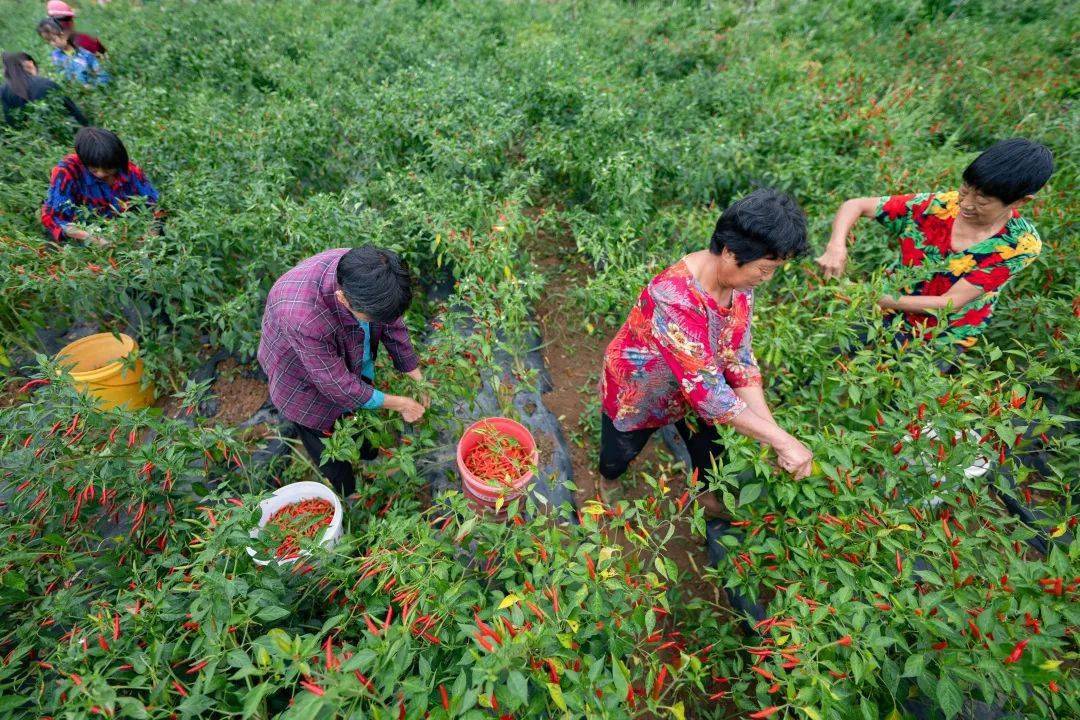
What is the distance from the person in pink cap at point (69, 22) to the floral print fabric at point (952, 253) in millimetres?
7634

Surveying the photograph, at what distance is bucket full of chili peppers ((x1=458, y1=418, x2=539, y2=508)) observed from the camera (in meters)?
2.04

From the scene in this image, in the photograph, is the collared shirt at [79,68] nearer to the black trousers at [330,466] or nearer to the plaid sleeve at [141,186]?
the plaid sleeve at [141,186]

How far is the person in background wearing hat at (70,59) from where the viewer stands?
16.8 ft

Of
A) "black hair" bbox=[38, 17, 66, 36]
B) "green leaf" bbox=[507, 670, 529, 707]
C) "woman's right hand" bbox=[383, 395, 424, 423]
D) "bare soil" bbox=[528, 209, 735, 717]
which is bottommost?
"bare soil" bbox=[528, 209, 735, 717]

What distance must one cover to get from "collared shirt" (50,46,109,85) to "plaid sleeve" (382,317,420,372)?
219 inches

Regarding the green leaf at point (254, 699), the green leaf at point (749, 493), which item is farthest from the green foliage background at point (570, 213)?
the green leaf at point (749, 493)

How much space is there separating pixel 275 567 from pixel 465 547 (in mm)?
636

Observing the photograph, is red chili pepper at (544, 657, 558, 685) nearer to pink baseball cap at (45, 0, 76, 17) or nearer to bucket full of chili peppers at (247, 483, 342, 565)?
bucket full of chili peppers at (247, 483, 342, 565)

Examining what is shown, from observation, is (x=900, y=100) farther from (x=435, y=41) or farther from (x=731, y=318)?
(x=435, y=41)

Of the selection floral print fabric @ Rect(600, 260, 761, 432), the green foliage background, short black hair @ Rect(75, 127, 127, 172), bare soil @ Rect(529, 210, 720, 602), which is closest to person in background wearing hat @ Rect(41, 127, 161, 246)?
short black hair @ Rect(75, 127, 127, 172)

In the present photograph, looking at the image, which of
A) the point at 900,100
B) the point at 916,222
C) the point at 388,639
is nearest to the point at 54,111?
the point at 388,639

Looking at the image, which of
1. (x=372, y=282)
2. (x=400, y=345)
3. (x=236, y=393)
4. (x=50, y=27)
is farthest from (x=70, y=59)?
(x=372, y=282)

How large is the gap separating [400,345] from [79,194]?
8.33ft

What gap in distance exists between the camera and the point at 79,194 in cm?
313
